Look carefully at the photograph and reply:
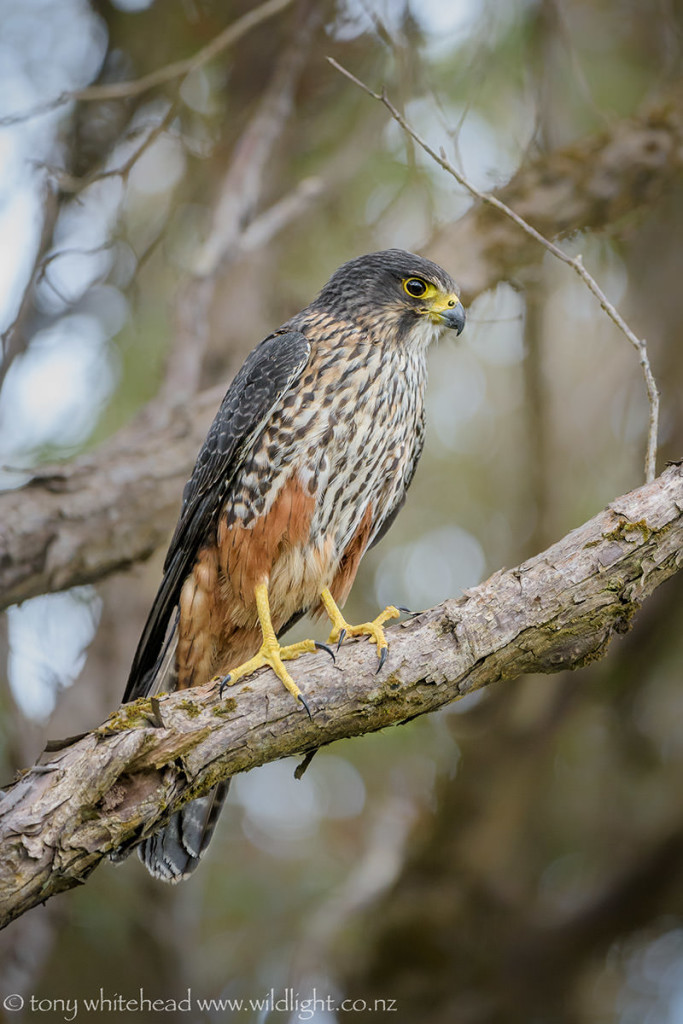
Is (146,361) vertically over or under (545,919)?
over

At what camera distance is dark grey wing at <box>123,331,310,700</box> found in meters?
3.46

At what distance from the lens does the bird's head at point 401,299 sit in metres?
3.72

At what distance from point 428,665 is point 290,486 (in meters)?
Result: 1.01

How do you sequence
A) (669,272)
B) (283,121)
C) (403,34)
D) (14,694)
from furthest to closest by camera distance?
(283,121)
(669,272)
(403,34)
(14,694)

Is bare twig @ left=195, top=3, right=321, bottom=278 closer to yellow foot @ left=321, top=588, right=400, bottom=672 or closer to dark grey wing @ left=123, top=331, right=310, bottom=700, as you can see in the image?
dark grey wing @ left=123, top=331, right=310, bottom=700

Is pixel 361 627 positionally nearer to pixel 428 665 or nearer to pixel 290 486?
pixel 428 665

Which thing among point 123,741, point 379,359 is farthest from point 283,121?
point 123,741

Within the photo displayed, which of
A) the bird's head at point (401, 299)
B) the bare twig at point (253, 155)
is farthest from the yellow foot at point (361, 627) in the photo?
the bare twig at point (253, 155)

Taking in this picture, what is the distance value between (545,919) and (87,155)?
Answer: 17.0ft

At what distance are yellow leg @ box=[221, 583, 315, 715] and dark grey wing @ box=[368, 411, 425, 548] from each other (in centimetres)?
74

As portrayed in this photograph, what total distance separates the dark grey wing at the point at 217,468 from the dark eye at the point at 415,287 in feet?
1.62

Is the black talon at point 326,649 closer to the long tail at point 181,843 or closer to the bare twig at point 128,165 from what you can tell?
the long tail at point 181,843

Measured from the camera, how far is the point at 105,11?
5.96 m

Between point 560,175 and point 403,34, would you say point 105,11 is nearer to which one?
point 403,34
